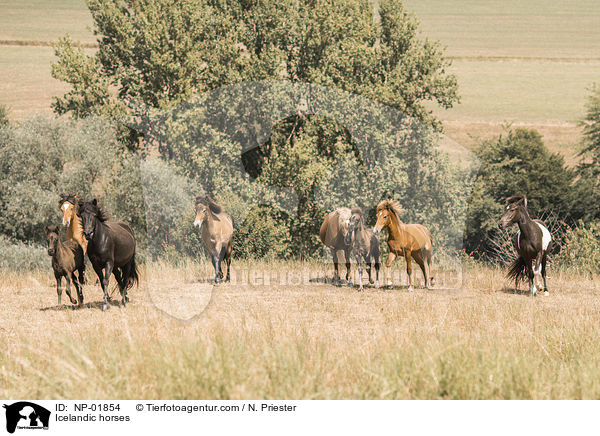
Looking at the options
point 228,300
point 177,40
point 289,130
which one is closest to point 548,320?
point 228,300

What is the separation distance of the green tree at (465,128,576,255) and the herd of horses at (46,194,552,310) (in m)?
17.5

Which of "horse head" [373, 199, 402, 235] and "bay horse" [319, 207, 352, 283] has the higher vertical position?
"horse head" [373, 199, 402, 235]

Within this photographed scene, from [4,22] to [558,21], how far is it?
57.3m

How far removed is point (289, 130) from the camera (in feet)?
96.7

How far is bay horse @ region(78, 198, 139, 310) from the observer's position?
11595mm

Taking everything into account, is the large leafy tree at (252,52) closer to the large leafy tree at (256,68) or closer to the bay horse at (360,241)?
the large leafy tree at (256,68)

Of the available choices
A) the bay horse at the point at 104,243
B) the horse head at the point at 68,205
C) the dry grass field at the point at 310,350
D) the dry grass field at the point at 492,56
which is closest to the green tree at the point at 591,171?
the dry grass field at the point at 492,56

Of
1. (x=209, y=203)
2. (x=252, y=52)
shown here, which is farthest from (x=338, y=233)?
(x=252, y=52)

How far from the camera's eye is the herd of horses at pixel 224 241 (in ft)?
39.2

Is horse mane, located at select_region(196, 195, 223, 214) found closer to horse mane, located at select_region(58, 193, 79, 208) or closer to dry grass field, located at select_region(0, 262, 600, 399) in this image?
dry grass field, located at select_region(0, 262, 600, 399)

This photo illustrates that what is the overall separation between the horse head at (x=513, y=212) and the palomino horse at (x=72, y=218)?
8.52 metres

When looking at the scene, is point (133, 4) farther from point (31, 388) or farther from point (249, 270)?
point (31, 388)

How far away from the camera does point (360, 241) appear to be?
47.4ft
